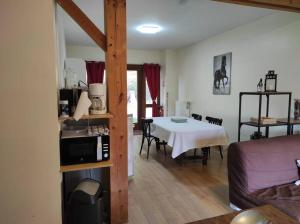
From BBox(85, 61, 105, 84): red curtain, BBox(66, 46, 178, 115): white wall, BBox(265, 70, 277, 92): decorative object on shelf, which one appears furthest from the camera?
BBox(66, 46, 178, 115): white wall

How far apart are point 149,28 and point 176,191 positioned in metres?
3.12

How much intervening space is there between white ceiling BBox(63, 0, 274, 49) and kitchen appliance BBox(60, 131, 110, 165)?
6.99ft

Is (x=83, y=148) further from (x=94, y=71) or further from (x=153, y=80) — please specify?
(x=153, y=80)

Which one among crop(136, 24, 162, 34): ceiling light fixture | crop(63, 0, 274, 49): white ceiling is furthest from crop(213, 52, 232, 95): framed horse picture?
crop(136, 24, 162, 34): ceiling light fixture

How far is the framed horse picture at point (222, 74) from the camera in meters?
4.95

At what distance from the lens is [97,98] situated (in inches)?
83.8

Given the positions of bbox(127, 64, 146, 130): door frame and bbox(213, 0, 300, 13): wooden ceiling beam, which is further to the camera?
bbox(127, 64, 146, 130): door frame

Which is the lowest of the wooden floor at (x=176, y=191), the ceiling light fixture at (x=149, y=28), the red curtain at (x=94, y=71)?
the wooden floor at (x=176, y=191)

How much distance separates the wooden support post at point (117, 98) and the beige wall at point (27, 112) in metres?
0.54

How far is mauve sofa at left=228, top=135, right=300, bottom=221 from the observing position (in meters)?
2.25

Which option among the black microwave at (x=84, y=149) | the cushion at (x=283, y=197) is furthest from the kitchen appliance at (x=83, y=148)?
the cushion at (x=283, y=197)

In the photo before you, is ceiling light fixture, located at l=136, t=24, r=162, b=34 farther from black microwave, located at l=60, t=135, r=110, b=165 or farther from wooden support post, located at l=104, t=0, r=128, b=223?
black microwave, located at l=60, t=135, r=110, b=165

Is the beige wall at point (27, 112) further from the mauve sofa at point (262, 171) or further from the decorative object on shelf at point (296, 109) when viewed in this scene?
the decorative object on shelf at point (296, 109)

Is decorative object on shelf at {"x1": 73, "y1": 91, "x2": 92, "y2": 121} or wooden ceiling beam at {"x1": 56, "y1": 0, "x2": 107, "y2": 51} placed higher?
wooden ceiling beam at {"x1": 56, "y1": 0, "x2": 107, "y2": 51}
